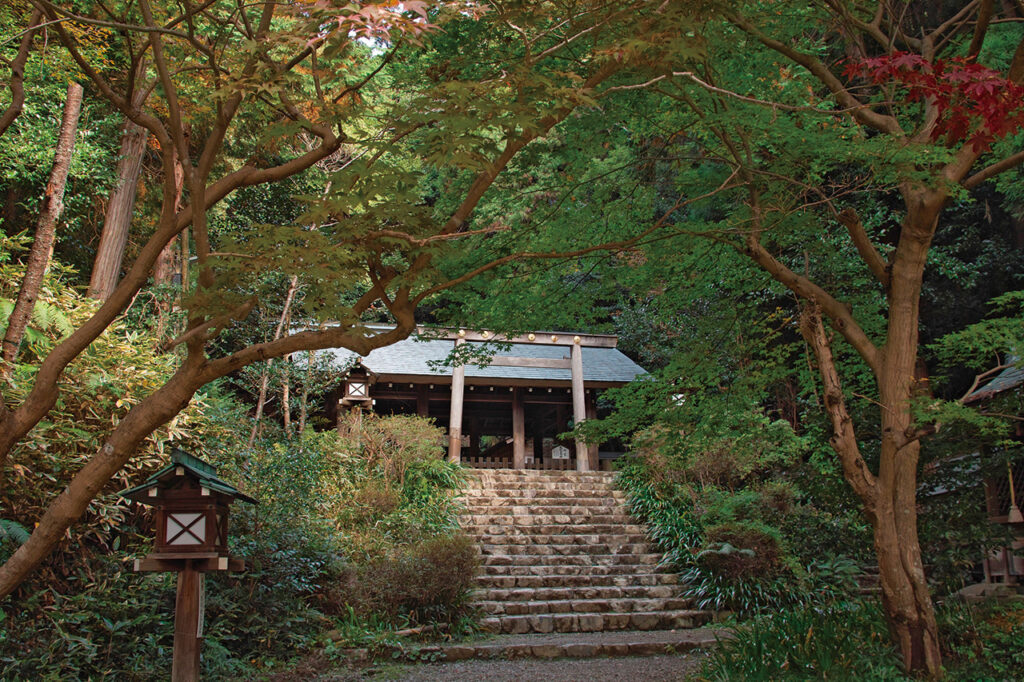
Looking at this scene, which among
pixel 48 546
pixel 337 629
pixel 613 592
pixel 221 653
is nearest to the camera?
pixel 48 546

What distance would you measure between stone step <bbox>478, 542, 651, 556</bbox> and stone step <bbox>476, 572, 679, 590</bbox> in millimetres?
665

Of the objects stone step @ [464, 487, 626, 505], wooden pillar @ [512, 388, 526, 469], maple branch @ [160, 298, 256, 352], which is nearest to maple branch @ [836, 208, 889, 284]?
maple branch @ [160, 298, 256, 352]

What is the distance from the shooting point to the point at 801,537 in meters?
6.92

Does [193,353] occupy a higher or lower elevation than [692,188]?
lower

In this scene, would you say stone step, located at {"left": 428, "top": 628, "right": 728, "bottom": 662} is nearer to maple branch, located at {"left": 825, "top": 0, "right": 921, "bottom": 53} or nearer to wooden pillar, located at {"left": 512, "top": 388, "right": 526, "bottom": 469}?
maple branch, located at {"left": 825, "top": 0, "right": 921, "bottom": 53}

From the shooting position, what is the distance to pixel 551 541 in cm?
1020

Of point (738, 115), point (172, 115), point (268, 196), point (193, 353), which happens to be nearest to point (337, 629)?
point (193, 353)

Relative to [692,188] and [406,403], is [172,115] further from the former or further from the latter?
[406,403]

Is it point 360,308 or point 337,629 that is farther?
point 337,629

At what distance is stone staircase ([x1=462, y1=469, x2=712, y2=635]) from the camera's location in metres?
8.22

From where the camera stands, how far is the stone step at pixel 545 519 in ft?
35.2

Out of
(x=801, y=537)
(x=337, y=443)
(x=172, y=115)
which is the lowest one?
(x=801, y=537)

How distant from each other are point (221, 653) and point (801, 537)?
517 centimetres

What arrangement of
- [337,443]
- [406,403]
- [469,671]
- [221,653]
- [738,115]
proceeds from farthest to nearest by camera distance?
[406,403], [337,443], [469,671], [221,653], [738,115]
